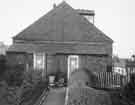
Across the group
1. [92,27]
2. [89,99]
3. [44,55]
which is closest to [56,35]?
[44,55]

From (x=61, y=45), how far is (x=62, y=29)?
241 cm

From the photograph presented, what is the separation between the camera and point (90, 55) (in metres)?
18.6

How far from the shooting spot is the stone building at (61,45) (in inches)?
A: 734

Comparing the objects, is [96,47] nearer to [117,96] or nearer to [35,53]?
[35,53]

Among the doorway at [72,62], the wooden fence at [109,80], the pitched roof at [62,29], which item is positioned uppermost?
the pitched roof at [62,29]

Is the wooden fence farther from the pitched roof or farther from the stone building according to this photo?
the pitched roof

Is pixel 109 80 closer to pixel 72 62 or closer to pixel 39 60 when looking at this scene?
pixel 72 62

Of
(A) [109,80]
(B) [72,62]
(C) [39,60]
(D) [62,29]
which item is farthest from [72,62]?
(A) [109,80]

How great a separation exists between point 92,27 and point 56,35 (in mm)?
4646

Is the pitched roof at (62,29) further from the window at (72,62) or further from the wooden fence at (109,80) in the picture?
the wooden fence at (109,80)

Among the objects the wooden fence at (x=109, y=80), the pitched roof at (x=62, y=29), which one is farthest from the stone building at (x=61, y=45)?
the wooden fence at (x=109, y=80)

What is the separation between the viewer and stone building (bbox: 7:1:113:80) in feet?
61.2

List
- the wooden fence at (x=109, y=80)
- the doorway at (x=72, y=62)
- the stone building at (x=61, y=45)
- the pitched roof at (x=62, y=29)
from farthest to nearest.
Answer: the pitched roof at (x=62, y=29), the stone building at (x=61, y=45), the doorway at (x=72, y=62), the wooden fence at (x=109, y=80)

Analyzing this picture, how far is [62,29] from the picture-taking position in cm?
2102
